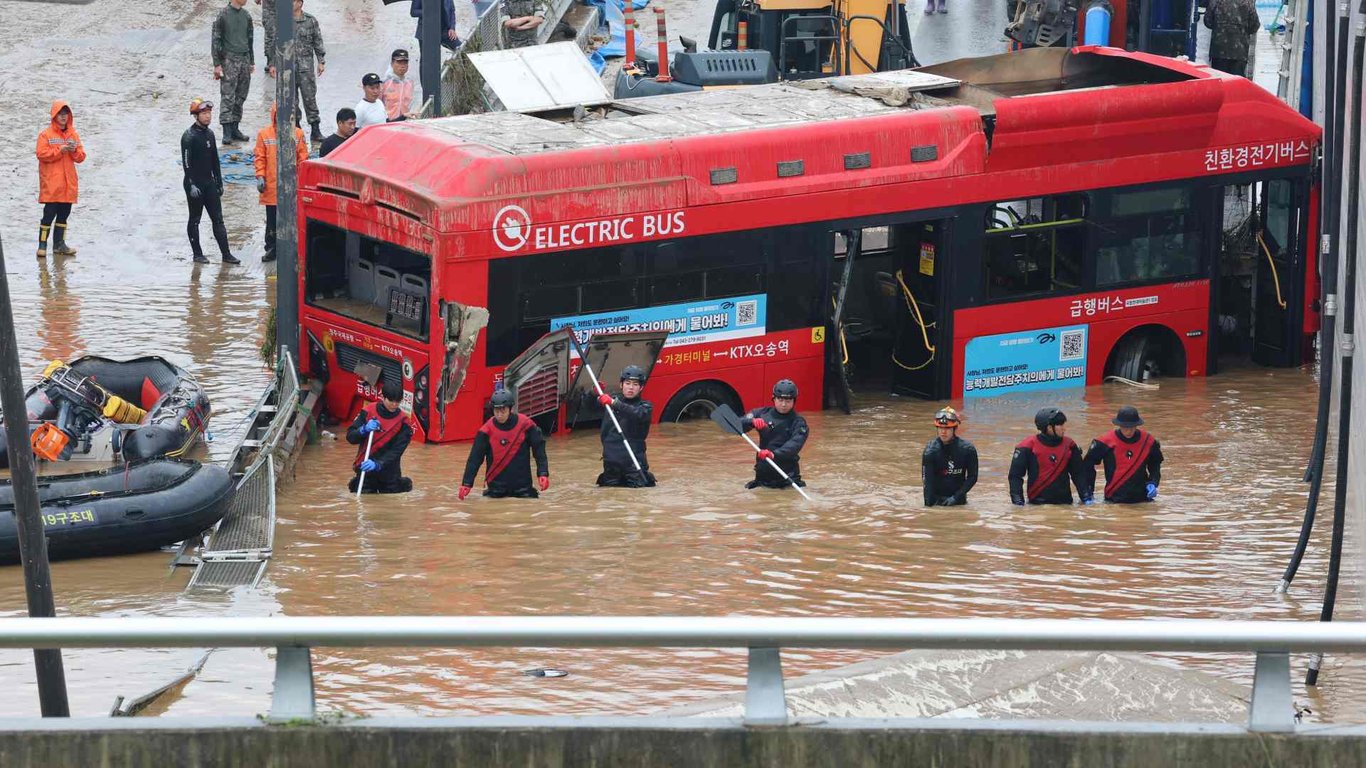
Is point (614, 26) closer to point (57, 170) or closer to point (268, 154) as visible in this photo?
point (268, 154)

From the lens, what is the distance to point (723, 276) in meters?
17.6

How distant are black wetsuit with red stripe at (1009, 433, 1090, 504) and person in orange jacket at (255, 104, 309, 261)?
32.3 ft

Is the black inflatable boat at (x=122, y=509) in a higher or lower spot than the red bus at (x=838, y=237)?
lower

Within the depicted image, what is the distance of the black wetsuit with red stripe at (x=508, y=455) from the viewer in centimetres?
1453

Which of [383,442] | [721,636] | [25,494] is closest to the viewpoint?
[721,636]

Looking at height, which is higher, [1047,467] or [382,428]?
[382,428]

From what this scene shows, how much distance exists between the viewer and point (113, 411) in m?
16.3

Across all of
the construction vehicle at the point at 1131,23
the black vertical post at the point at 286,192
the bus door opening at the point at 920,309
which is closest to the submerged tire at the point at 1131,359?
the bus door opening at the point at 920,309

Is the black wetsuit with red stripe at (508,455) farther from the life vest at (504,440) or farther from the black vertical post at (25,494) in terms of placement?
the black vertical post at (25,494)

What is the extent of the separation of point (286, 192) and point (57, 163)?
638 cm

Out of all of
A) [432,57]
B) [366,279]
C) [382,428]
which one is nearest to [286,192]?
[366,279]

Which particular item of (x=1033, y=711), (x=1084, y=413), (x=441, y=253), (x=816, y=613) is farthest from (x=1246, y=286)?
(x=1033, y=711)

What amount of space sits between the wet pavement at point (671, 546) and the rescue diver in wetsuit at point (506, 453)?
27cm

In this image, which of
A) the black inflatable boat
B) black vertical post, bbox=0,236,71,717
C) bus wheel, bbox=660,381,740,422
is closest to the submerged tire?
bus wheel, bbox=660,381,740,422
